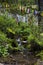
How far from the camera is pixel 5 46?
4906mm

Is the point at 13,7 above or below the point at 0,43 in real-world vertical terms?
above

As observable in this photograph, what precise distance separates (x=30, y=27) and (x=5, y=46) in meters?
0.98

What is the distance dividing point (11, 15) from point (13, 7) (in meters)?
0.30

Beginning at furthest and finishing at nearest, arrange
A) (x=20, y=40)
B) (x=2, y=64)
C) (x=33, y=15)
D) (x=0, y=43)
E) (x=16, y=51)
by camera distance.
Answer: (x=33, y=15)
(x=20, y=40)
(x=16, y=51)
(x=0, y=43)
(x=2, y=64)

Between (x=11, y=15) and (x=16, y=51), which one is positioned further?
(x=11, y=15)

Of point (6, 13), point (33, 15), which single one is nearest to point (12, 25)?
point (6, 13)

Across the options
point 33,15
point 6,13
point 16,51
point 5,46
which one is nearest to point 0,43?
point 5,46

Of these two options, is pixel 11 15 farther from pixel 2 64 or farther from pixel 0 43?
pixel 2 64

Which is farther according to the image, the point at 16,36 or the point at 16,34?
the point at 16,36

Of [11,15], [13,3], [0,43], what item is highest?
[13,3]

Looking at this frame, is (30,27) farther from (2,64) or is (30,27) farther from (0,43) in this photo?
(2,64)

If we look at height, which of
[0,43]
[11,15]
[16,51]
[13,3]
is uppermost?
[13,3]

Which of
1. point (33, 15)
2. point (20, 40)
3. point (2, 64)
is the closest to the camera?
point (2, 64)

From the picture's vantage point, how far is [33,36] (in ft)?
16.8
